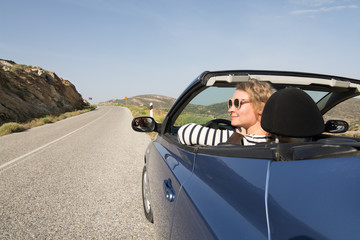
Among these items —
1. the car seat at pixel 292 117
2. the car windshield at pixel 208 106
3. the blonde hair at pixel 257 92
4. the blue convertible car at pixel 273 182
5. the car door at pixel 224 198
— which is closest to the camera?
the blue convertible car at pixel 273 182

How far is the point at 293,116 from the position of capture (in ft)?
3.80

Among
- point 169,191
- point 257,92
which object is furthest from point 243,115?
point 169,191

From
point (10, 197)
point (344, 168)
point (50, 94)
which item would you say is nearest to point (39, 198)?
point (10, 197)

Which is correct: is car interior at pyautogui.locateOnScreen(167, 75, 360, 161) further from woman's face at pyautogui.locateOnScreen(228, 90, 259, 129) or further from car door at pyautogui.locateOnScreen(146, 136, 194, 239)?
woman's face at pyautogui.locateOnScreen(228, 90, 259, 129)

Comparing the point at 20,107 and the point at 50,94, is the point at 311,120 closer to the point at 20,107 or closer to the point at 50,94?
the point at 20,107

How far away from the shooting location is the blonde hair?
68.7 inches

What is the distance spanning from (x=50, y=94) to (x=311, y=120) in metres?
44.8

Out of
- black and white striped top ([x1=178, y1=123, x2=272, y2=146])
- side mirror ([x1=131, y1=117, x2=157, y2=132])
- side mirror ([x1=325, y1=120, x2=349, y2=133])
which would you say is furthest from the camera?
side mirror ([x1=131, y1=117, x2=157, y2=132])

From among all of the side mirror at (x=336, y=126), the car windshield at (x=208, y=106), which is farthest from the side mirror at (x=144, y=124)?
the side mirror at (x=336, y=126)

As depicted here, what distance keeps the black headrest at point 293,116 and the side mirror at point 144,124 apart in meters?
1.84

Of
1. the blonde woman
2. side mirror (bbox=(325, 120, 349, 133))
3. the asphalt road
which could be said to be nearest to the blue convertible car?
the blonde woman

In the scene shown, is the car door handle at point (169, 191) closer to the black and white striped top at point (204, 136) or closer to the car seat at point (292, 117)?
the black and white striped top at point (204, 136)

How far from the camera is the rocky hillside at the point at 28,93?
893 inches

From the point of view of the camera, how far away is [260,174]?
95 centimetres
